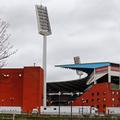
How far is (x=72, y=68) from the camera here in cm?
12862

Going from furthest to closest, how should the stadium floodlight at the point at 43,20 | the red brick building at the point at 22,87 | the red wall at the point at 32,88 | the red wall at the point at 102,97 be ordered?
the red wall at the point at 102,97 < the stadium floodlight at the point at 43,20 < the red brick building at the point at 22,87 < the red wall at the point at 32,88

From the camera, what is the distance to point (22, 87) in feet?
341

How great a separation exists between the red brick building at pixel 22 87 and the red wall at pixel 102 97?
65.4ft

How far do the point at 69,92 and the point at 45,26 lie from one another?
4326cm

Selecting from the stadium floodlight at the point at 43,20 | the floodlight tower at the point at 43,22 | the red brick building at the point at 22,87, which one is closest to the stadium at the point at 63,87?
the red brick building at the point at 22,87

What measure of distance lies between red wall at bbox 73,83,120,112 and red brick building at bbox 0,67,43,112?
19.9 meters

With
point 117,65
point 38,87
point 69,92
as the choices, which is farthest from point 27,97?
point 69,92

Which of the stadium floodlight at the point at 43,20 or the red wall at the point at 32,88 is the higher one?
the stadium floodlight at the point at 43,20

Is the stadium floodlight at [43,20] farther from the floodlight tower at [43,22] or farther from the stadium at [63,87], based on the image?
the stadium at [63,87]

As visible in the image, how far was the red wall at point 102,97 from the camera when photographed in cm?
11569

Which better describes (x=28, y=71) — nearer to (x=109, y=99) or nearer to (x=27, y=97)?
(x=27, y=97)

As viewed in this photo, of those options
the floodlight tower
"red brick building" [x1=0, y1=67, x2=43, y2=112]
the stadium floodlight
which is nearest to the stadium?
"red brick building" [x1=0, y1=67, x2=43, y2=112]

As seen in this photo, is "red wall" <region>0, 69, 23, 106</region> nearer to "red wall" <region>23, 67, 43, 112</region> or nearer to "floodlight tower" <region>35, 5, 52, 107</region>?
"red wall" <region>23, 67, 43, 112</region>

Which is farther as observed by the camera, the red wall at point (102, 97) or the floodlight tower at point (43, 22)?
the red wall at point (102, 97)
